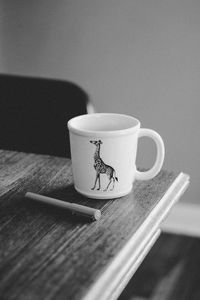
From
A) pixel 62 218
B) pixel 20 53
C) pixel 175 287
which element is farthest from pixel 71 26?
pixel 62 218

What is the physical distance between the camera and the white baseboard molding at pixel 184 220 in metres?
1.87

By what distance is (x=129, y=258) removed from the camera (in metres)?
0.55

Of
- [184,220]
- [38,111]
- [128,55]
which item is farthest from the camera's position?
[184,220]

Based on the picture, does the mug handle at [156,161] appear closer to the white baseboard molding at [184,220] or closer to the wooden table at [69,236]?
the wooden table at [69,236]

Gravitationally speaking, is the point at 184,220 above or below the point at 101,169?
below

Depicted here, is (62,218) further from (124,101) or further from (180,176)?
(124,101)

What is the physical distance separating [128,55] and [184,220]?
638 millimetres

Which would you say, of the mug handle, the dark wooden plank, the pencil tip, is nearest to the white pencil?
the pencil tip

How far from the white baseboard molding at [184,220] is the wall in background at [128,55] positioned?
0.05 m

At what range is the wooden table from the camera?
0.48 metres

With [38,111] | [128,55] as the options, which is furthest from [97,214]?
[128,55]

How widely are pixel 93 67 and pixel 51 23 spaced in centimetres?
22

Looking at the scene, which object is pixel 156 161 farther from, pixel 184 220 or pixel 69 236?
pixel 184 220

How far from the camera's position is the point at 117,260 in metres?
0.53
